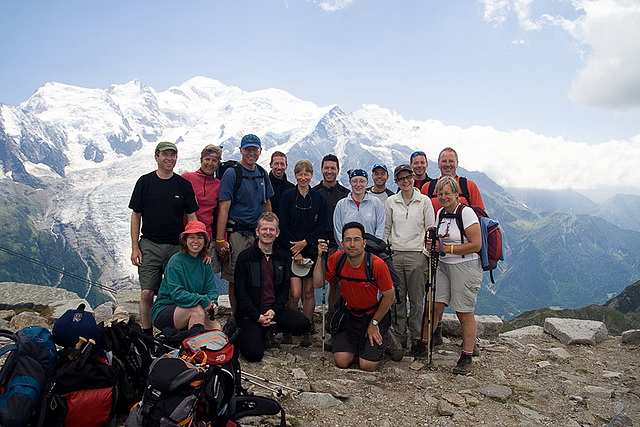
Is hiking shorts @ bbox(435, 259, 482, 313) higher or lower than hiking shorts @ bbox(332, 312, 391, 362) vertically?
higher

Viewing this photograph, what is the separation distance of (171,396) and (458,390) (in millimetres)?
4985

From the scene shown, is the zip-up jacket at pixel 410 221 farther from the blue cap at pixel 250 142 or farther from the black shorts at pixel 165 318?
the black shorts at pixel 165 318

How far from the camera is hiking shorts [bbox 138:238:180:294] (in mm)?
7746

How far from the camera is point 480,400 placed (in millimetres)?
6465

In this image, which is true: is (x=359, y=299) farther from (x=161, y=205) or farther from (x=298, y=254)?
(x=161, y=205)

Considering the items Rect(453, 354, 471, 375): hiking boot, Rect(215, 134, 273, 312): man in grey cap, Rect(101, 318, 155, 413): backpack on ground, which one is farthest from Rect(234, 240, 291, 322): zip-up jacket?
Rect(453, 354, 471, 375): hiking boot

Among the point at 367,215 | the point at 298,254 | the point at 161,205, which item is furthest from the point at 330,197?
the point at 161,205

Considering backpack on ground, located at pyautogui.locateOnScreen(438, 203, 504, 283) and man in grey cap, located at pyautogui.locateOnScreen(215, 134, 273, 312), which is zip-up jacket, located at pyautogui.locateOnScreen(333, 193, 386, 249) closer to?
backpack on ground, located at pyautogui.locateOnScreen(438, 203, 504, 283)

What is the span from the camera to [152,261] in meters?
7.79

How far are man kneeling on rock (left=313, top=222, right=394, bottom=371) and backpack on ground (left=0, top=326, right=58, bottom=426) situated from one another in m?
4.64

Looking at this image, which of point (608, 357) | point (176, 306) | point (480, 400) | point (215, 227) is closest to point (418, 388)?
point (480, 400)

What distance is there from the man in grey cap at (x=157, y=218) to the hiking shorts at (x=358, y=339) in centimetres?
382

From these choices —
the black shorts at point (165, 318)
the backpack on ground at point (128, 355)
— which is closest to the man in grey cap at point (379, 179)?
the black shorts at point (165, 318)

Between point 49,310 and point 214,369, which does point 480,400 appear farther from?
point 49,310
